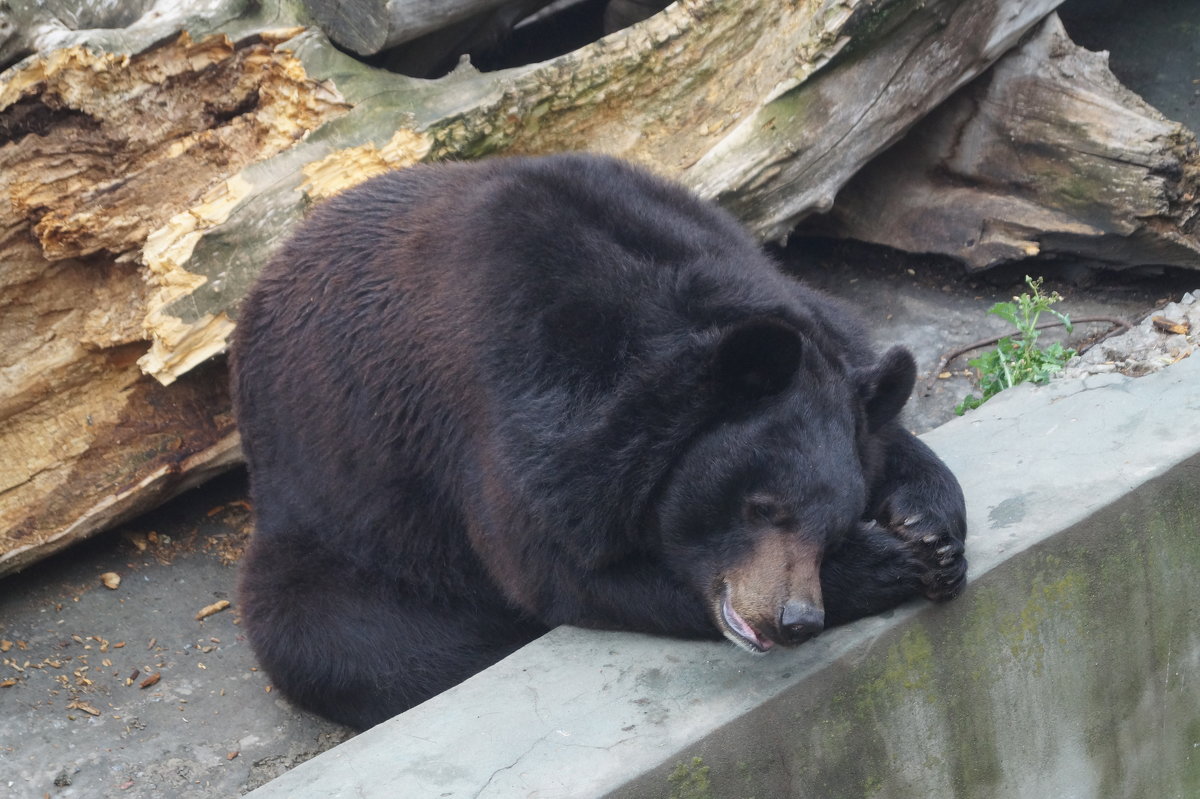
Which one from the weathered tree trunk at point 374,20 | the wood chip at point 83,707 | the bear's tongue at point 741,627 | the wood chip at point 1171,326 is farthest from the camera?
the wood chip at point 1171,326

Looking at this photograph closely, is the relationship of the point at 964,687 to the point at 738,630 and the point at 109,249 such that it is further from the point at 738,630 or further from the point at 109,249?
the point at 109,249

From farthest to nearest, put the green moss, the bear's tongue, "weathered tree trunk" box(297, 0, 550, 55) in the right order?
"weathered tree trunk" box(297, 0, 550, 55)
the bear's tongue
the green moss

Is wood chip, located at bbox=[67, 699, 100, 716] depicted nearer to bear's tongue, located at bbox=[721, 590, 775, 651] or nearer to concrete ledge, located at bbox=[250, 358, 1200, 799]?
concrete ledge, located at bbox=[250, 358, 1200, 799]

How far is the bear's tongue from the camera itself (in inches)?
128

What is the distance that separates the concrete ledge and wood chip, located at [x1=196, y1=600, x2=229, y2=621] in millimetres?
1899

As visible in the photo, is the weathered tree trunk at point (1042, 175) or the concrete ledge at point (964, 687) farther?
the weathered tree trunk at point (1042, 175)

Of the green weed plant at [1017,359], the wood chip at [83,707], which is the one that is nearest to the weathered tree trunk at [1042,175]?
the green weed plant at [1017,359]

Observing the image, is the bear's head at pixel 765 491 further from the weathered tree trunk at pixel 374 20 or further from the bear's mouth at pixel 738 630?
the weathered tree trunk at pixel 374 20

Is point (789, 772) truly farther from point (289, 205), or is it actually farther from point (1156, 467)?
point (289, 205)

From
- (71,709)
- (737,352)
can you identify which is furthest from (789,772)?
(71,709)

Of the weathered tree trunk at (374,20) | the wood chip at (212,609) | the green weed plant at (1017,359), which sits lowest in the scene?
the wood chip at (212,609)

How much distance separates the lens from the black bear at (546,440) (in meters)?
3.26

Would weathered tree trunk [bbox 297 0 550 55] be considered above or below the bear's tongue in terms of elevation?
above

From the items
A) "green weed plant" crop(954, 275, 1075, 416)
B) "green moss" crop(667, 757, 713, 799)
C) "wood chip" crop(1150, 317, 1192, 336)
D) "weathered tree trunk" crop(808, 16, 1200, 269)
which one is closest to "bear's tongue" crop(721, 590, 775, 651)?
"green moss" crop(667, 757, 713, 799)
